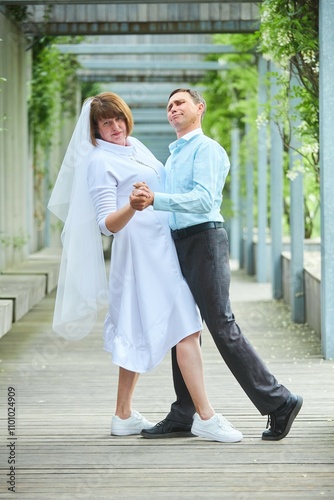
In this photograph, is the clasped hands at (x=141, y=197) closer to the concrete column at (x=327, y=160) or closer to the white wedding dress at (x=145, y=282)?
the white wedding dress at (x=145, y=282)

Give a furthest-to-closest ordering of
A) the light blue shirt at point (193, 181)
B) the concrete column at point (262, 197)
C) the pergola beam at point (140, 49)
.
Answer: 1. the concrete column at point (262, 197)
2. the pergola beam at point (140, 49)
3. the light blue shirt at point (193, 181)

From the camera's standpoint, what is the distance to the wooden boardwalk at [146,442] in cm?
356

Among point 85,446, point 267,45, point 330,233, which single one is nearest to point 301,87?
point 267,45

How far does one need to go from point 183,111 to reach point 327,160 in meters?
2.50

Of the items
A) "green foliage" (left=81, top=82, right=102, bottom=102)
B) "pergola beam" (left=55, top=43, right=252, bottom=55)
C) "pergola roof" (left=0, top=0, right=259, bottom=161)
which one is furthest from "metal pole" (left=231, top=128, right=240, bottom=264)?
"pergola beam" (left=55, top=43, right=252, bottom=55)

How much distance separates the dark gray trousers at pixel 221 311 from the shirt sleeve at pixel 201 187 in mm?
181

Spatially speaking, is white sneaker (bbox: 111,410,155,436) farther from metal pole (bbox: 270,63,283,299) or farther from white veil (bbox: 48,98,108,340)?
metal pole (bbox: 270,63,283,299)

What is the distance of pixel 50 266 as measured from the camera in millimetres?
10203

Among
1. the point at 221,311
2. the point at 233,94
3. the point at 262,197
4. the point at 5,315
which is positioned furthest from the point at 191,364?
the point at 233,94

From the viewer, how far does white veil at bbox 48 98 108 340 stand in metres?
4.28

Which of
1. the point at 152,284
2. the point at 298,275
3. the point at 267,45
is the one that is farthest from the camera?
the point at 298,275

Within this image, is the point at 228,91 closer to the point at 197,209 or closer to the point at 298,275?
the point at 298,275

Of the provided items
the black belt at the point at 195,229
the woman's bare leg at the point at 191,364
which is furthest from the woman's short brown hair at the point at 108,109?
the woman's bare leg at the point at 191,364

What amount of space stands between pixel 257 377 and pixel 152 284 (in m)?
0.58
